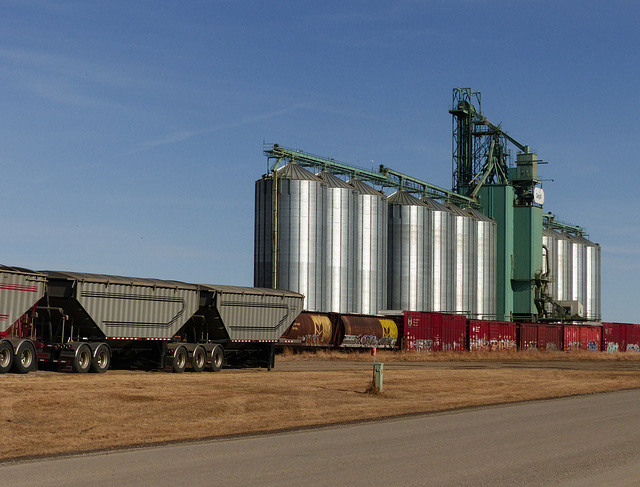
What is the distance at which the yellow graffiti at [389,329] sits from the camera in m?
59.1

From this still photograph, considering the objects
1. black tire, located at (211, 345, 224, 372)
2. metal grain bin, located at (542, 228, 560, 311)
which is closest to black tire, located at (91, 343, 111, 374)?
black tire, located at (211, 345, 224, 372)

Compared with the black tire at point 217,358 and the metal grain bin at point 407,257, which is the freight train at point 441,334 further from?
the metal grain bin at point 407,257

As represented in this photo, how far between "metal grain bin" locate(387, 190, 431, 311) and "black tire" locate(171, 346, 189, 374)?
4728 cm

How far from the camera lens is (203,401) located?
74.7ft

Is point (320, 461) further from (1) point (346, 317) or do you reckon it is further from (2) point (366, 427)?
(1) point (346, 317)

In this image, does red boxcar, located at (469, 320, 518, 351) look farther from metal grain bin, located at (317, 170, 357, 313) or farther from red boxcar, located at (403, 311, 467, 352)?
metal grain bin, located at (317, 170, 357, 313)

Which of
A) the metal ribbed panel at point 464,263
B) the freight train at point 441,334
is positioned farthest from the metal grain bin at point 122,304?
the metal ribbed panel at point 464,263

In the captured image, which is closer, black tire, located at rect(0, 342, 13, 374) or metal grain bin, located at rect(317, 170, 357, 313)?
black tire, located at rect(0, 342, 13, 374)

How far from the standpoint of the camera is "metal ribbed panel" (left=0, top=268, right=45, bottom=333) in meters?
27.2

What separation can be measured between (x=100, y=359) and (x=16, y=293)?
431 cm

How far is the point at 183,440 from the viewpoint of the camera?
A: 52.3 feet

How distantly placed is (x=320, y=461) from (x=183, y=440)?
3.91m

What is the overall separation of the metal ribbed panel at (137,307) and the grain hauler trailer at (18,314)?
161cm

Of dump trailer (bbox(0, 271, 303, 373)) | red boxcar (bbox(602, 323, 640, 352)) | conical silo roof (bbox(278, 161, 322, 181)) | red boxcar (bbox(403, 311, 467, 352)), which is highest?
conical silo roof (bbox(278, 161, 322, 181))
